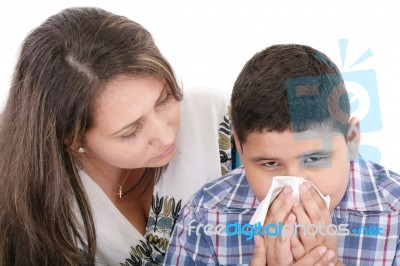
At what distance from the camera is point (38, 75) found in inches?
50.1

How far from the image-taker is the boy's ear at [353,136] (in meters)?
1.10

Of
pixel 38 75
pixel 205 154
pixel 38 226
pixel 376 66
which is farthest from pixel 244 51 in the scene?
pixel 38 226

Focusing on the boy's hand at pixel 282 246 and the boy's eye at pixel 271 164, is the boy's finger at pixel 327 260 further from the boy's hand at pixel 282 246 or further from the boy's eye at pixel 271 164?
the boy's eye at pixel 271 164

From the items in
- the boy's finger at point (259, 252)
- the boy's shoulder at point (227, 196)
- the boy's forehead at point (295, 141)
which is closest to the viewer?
the boy's forehead at point (295, 141)

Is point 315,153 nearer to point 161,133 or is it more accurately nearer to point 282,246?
point 282,246

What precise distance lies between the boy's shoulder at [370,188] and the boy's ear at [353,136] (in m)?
0.09

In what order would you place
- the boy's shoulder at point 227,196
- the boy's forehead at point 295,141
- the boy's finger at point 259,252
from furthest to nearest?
the boy's shoulder at point 227,196 → the boy's finger at point 259,252 → the boy's forehead at point 295,141

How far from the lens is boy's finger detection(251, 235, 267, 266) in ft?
3.84

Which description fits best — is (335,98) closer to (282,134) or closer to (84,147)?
(282,134)

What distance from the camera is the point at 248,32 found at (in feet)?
4.79

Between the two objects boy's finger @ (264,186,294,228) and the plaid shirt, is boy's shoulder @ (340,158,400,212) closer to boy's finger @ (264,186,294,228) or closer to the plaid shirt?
the plaid shirt

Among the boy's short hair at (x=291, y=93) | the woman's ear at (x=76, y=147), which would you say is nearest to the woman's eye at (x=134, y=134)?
the woman's ear at (x=76, y=147)

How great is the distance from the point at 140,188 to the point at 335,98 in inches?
24.7

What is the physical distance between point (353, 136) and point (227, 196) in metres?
0.29
